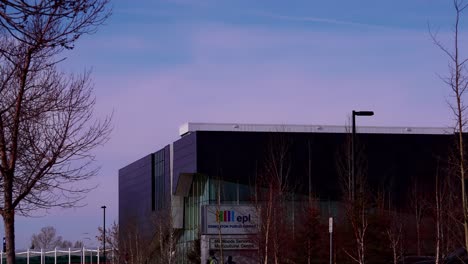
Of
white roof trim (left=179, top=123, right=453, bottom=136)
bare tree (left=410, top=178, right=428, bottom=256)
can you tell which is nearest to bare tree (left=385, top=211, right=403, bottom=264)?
bare tree (left=410, top=178, right=428, bottom=256)

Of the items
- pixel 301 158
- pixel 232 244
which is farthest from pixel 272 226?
pixel 301 158

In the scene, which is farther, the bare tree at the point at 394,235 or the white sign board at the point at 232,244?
the white sign board at the point at 232,244

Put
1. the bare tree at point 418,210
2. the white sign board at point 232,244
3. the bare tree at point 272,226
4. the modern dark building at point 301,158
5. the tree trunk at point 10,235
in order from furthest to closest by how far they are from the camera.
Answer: the modern dark building at point 301,158 → the white sign board at point 232,244 → the bare tree at point 418,210 → the bare tree at point 272,226 → the tree trunk at point 10,235

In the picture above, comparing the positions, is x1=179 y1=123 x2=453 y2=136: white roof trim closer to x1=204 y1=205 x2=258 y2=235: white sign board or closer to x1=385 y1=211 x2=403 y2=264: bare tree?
x1=204 y1=205 x2=258 y2=235: white sign board

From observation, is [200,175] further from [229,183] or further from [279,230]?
[279,230]

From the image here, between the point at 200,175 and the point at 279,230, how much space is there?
21.8m

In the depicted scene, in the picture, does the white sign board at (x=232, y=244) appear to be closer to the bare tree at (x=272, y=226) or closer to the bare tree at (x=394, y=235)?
the bare tree at (x=272, y=226)

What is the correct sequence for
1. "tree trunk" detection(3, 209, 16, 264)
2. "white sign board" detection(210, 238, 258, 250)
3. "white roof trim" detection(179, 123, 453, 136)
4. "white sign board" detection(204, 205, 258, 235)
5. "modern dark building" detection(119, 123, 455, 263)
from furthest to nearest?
"white roof trim" detection(179, 123, 453, 136) → "modern dark building" detection(119, 123, 455, 263) → "white sign board" detection(210, 238, 258, 250) → "white sign board" detection(204, 205, 258, 235) → "tree trunk" detection(3, 209, 16, 264)

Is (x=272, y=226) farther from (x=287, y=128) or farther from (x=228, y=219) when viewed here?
(x=287, y=128)

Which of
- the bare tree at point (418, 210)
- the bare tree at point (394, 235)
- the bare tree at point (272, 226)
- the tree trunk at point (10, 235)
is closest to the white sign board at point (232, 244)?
the bare tree at point (272, 226)

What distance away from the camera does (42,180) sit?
16.7m

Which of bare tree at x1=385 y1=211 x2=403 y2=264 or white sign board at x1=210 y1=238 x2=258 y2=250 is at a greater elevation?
bare tree at x1=385 y1=211 x2=403 y2=264

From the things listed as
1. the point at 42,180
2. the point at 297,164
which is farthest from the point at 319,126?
the point at 42,180

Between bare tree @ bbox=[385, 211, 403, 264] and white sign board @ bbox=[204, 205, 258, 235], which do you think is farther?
white sign board @ bbox=[204, 205, 258, 235]
